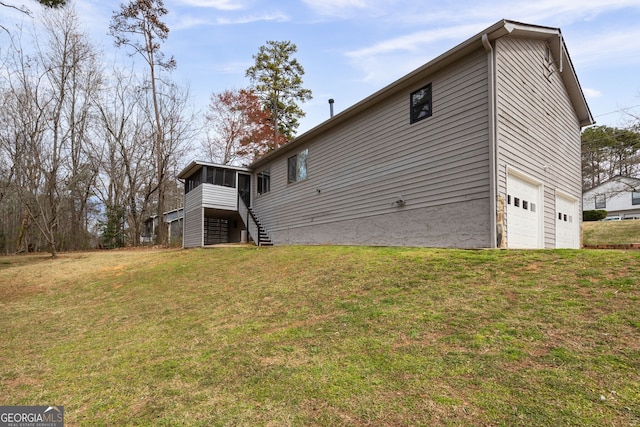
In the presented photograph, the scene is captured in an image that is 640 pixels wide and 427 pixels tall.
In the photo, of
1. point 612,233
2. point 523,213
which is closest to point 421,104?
point 523,213

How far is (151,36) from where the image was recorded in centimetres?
2214

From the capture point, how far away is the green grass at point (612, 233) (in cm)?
1538

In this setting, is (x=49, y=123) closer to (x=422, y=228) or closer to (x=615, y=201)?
(x=422, y=228)

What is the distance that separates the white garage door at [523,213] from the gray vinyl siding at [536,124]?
0.36m

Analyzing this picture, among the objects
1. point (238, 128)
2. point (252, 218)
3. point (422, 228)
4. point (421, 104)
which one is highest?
point (238, 128)

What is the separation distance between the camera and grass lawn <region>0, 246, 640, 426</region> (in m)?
2.48

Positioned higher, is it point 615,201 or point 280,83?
point 280,83

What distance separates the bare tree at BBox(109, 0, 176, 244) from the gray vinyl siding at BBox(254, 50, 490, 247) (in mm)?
13669

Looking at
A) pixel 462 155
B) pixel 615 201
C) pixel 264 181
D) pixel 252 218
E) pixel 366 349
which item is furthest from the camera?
pixel 615 201

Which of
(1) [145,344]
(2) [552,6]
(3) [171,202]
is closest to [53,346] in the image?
(1) [145,344]

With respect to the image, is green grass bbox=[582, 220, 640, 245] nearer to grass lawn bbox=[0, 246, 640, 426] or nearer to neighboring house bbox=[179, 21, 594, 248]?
neighboring house bbox=[179, 21, 594, 248]

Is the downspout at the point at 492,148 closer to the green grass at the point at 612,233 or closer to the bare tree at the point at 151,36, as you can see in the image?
the green grass at the point at 612,233

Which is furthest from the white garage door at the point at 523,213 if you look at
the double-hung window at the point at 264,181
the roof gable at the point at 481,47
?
the double-hung window at the point at 264,181

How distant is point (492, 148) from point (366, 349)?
566 centimetres
